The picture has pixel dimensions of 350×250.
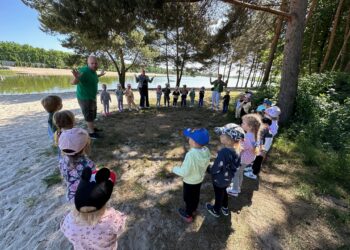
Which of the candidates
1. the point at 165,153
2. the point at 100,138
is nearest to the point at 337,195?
the point at 165,153

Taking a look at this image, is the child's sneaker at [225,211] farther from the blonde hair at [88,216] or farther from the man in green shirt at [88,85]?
the man in green shirt at [88,85]

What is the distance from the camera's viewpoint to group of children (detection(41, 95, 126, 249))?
143 centimetres

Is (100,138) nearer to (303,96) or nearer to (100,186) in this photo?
(100,186)

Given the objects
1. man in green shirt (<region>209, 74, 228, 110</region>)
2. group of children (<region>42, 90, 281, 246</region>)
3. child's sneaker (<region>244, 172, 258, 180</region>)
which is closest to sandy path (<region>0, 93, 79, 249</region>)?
group of children (<region>42, 90, 281, 246</region>)

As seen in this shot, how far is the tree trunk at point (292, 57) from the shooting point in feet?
19.0

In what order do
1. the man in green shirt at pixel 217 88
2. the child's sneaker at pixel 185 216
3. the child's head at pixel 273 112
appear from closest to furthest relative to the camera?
the child's sneaker at pixel 185 216 < the child's head at pixel 273 112 < the man in green shirt at pixel 217 88

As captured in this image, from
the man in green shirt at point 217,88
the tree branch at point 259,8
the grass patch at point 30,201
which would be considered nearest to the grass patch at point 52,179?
the grass patch at point 30,201

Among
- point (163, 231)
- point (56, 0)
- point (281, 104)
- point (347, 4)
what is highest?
point (347, 4)

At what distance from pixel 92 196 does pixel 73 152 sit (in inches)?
32.5

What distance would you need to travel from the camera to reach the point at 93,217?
5.02ft

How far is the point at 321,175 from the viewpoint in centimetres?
413

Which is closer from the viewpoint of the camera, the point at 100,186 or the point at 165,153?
the point at 100,186

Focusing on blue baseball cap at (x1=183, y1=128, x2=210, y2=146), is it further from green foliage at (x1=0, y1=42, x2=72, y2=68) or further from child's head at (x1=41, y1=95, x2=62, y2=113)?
green foliage at (x1=0, y1=42, x2=72, y2=68)

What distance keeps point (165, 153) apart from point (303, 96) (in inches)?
206
